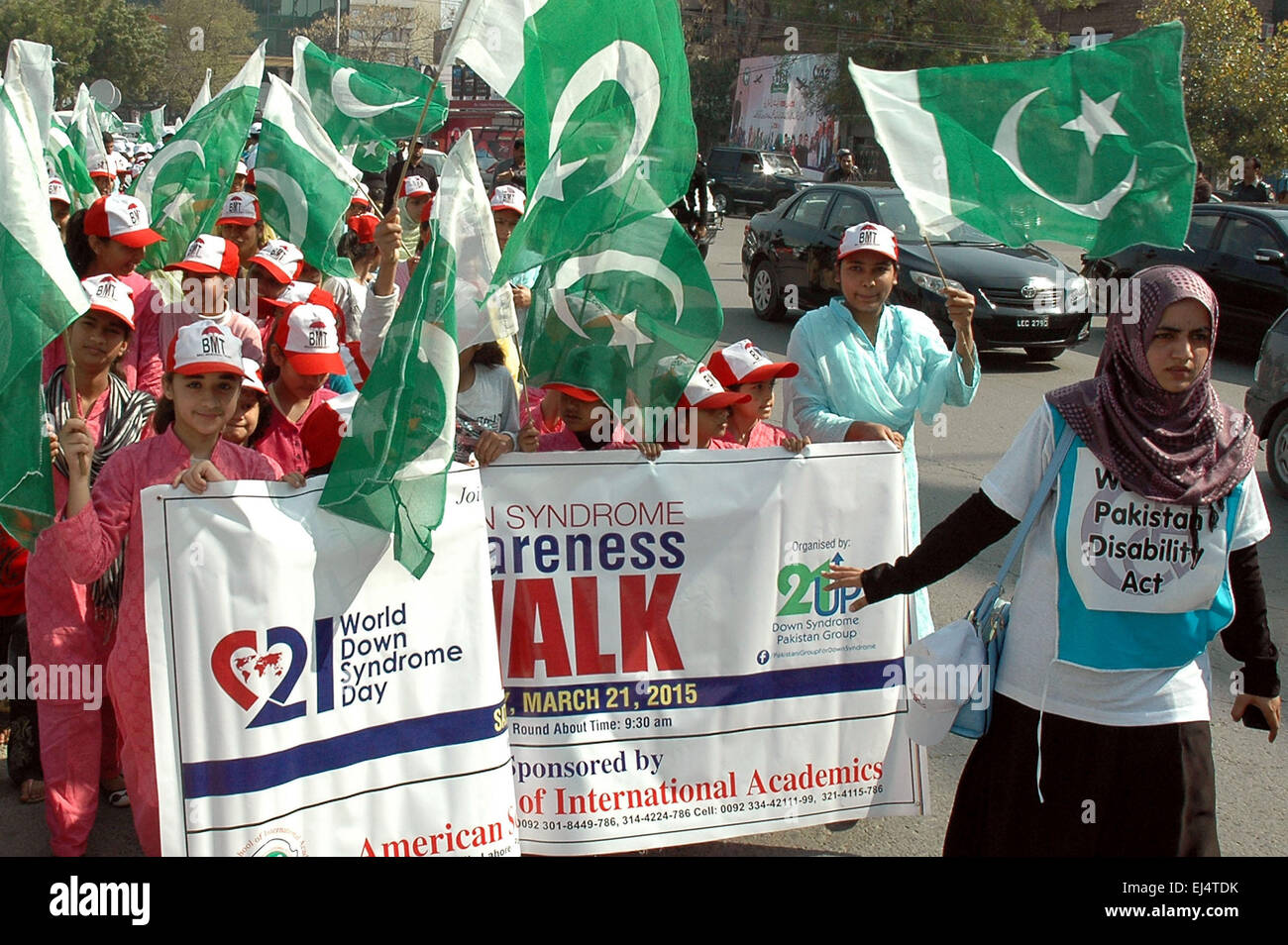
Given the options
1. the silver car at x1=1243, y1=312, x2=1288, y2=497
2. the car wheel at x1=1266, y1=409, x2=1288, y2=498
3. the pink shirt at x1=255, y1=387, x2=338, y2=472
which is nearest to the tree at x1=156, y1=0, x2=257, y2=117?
the silver car at x1=1243, y1=312, x2=1288, y2=497

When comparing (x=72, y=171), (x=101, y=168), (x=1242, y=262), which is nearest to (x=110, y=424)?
(x=72, y=171)

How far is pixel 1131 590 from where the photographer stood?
309 cm

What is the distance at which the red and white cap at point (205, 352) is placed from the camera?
12.3 ft

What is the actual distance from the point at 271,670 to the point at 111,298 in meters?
1.80

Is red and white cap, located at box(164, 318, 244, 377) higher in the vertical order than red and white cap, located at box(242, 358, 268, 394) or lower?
higher

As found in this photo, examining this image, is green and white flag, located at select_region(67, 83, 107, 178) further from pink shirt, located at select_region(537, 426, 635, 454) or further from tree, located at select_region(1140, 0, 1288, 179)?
tree, located at select_region(1140, 0, 1288, 179)

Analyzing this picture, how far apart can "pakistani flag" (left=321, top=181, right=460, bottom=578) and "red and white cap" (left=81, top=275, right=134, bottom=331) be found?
4.80 feet

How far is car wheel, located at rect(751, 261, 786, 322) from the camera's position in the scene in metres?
16.5

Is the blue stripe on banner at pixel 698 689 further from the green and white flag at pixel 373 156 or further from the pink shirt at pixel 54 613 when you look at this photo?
the green and white flag at pixel 373 156

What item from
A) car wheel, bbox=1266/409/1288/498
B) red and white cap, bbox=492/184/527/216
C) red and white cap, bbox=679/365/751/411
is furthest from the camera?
car wheel, bbox=1266/409/1288/498

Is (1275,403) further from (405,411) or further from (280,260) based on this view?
(405,411)

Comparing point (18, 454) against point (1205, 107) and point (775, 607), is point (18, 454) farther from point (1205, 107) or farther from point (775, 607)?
point (1205, 107)

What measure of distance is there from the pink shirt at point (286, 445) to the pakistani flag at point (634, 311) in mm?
1013
